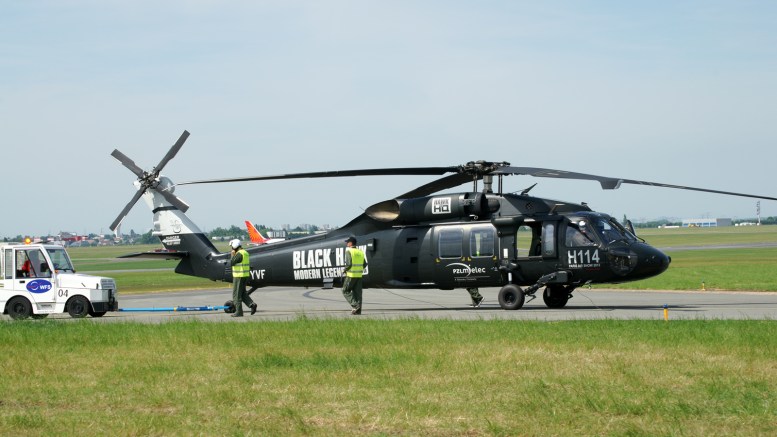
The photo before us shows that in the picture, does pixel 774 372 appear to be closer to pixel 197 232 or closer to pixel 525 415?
pixel 525 415

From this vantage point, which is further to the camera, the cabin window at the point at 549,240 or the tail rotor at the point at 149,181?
the tail rotor at the point at 149,181

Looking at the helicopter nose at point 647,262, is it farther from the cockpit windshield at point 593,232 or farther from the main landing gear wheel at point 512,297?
the main landing gear wheel at point 512,297

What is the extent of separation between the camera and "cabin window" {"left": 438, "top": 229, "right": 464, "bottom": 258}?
2345 cm

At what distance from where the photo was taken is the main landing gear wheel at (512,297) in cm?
2269

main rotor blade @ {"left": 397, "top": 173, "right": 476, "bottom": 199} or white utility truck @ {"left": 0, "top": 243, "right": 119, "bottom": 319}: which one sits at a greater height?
main rotor blade @ {"left": 397, "top": 173, "right": 476, "bottom": 199}

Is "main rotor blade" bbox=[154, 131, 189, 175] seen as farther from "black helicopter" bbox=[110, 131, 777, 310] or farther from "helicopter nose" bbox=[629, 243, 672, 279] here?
"helicopter nose" bbox=[629, 243, 672, 279]

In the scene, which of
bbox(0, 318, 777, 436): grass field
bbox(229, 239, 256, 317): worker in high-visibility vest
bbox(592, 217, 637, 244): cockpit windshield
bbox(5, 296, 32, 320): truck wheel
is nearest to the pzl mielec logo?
bbox(5, 296, 32, 320): truck wheel

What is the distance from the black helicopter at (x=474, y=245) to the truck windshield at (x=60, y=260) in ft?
7.21

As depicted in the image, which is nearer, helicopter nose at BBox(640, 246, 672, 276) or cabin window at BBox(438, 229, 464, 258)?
helicopter nose at BBox(640, 246, 672, 276)

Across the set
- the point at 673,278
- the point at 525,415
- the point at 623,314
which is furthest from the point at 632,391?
the point at 673,278

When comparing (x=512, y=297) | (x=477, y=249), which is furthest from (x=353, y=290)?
(x=512, y=297)

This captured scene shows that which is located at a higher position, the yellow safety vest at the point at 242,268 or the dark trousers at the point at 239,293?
the yellow safety vest at the point at 242,268

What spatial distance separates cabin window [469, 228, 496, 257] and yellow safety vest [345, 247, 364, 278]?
276 cm

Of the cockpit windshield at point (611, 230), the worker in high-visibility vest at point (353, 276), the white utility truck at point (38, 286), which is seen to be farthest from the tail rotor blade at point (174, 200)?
the cockpit windshield at point (611, 230)
